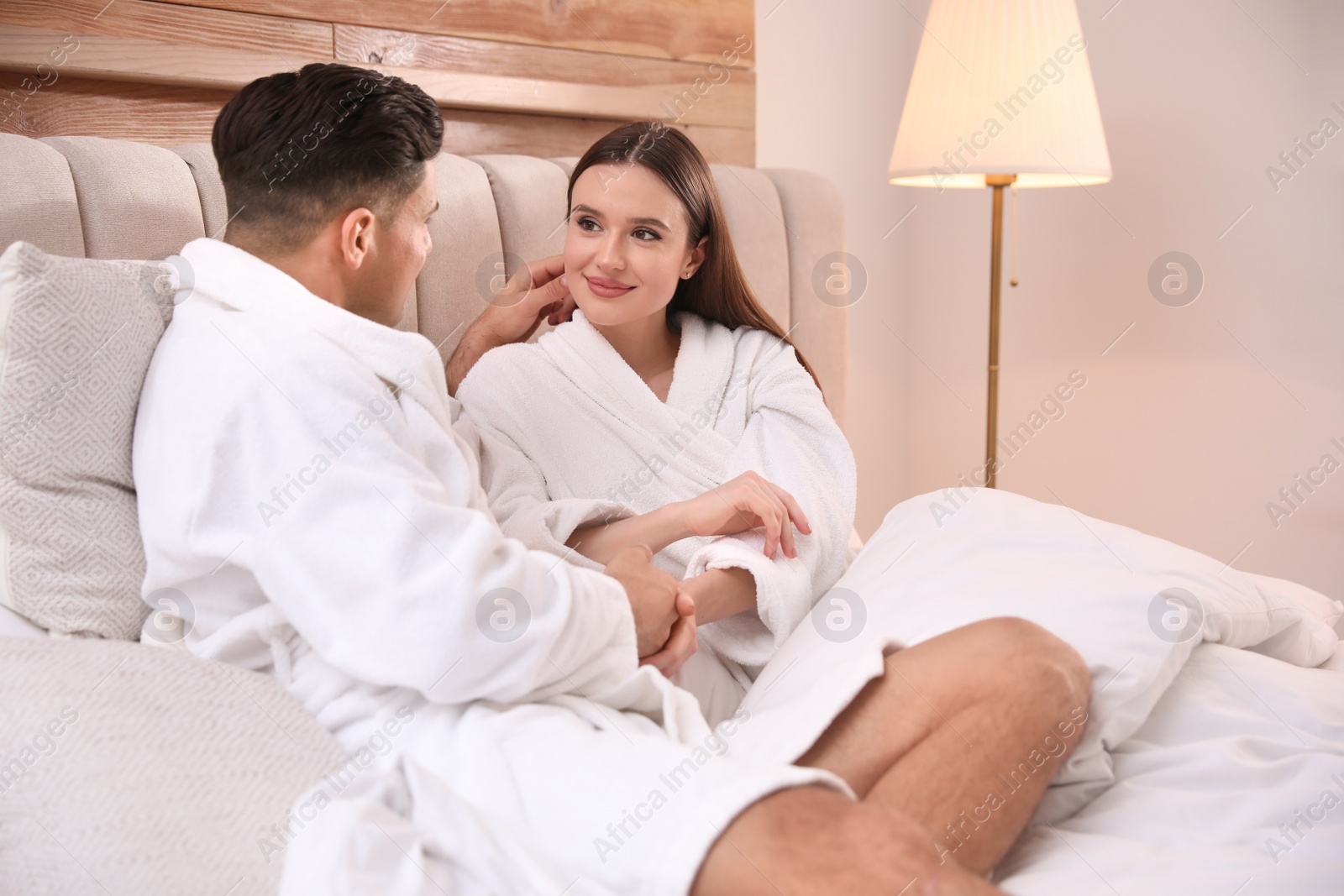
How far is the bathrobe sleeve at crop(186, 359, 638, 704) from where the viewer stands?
865mm

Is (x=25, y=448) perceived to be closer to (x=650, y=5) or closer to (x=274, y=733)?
(x=274, y=733)

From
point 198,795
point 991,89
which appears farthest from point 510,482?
point 991,89

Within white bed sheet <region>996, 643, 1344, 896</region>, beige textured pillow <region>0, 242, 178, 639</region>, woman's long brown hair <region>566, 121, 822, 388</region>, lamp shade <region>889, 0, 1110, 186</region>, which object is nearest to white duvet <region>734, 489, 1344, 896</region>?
white bed sheet <region>996, 643, 1344, 896</region>

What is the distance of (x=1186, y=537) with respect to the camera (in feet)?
8.64

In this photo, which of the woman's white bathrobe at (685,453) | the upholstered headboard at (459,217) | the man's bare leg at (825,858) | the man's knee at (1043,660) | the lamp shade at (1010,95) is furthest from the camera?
the lamp shade at (1010,95)

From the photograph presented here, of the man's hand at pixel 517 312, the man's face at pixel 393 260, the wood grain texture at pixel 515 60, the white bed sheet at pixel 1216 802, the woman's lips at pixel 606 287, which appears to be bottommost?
the white bed sheet at pixel 1216 802

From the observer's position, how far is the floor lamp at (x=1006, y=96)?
2.17 m

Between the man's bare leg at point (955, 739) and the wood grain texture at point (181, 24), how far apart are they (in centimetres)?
139

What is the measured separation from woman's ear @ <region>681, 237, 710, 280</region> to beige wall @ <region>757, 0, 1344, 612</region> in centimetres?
104

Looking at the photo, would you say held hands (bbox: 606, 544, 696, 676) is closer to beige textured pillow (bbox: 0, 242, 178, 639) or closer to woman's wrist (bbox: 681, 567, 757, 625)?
woman's wrist (bbox: 681, 567, 757, 625)

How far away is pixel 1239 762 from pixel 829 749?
408 mm

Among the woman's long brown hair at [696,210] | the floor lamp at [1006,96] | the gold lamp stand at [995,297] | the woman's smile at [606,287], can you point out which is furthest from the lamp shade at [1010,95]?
the woman's smile at [606,287]

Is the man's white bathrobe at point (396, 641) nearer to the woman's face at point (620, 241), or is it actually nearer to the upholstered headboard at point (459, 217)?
the upholstered headboard at point (459, 217)

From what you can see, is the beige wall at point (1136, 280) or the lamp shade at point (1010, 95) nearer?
the lamp shade at point (1010, 95)
